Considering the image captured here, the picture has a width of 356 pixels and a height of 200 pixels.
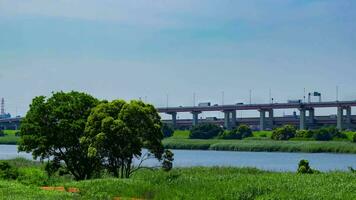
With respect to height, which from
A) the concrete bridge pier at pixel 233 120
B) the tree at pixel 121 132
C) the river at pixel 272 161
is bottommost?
the river at pixel 272 161

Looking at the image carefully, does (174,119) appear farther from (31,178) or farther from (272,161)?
(31,178)

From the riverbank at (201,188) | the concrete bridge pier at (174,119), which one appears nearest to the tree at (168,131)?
the concrete bridge pier at (174,119)

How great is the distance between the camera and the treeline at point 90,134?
1441 inches

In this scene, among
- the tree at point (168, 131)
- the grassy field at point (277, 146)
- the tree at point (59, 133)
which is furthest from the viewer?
the tree at point (168, 131)

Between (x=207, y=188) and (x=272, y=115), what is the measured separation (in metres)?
106

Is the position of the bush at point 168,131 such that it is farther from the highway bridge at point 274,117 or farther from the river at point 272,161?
the river at point 272,161

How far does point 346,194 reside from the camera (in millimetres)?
24578

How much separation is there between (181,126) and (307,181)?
119 meters

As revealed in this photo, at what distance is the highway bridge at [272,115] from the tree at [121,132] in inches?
3250

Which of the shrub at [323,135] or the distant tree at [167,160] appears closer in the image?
the distant tree at [167,160]

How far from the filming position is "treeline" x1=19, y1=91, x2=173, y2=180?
36.6 metres

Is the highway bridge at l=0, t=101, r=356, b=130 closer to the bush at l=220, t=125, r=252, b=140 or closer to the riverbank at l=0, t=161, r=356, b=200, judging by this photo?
the bush at l=220, t=125, r=252, b=140

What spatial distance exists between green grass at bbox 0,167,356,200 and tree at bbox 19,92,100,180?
27.8 ft

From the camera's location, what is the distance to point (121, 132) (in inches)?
1425
